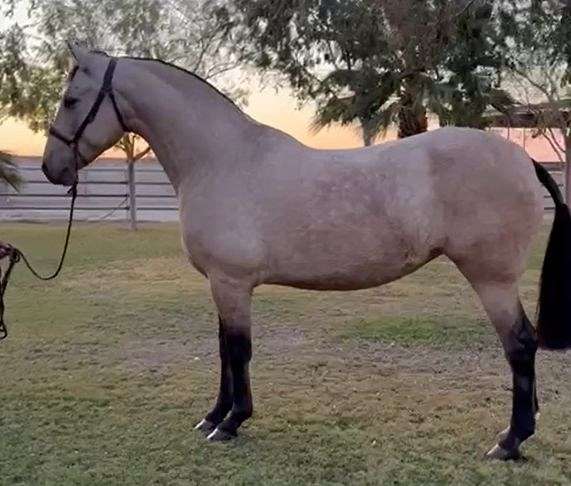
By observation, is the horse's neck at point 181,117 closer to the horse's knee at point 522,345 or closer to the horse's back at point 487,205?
the horse's back at point 487,205

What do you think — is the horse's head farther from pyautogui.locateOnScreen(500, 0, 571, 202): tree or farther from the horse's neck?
pyautogui.locateOnScreen(500, 0, 571, 202): tree

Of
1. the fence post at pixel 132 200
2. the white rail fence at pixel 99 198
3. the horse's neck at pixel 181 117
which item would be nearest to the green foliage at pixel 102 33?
the fence post at pixel 132 200

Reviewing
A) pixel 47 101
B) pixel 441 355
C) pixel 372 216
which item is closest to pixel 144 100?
pixel 372 216

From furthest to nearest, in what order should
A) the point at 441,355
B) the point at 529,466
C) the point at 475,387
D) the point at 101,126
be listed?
the point at 441,355 < the point at 475,387 < the point at 101,126 < the point at 529,466

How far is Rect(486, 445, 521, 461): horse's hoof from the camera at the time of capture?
3020 mm

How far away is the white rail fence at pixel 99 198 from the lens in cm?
1741

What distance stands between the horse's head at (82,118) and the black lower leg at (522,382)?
6.29ft

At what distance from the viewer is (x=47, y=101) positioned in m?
12.5

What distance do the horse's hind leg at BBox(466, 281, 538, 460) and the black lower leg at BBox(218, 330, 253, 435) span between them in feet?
3.32

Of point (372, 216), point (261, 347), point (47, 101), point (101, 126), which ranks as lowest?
point (261, 347)

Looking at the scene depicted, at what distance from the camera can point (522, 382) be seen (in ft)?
10.1

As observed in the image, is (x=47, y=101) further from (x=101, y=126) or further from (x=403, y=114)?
(x=101, y=126)

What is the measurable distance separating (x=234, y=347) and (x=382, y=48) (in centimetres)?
338

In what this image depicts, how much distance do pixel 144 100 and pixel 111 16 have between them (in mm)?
10198
